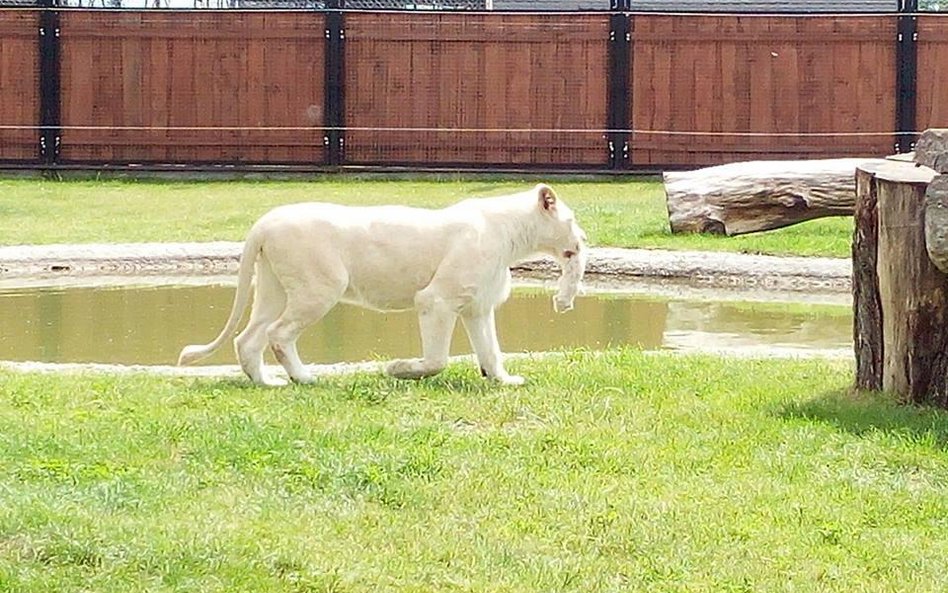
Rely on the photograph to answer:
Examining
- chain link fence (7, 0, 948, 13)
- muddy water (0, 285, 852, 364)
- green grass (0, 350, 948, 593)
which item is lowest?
muddy water (0, 285, 852, 364)

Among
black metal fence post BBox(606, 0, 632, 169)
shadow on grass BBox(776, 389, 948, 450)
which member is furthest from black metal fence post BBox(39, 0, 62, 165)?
shadow on grass BBox(776, 389, 948, 450)

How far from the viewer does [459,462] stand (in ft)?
19.0

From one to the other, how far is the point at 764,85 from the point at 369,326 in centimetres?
1173

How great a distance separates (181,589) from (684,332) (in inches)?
261

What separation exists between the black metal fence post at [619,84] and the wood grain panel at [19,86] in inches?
279

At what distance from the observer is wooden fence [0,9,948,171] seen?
2111 cm

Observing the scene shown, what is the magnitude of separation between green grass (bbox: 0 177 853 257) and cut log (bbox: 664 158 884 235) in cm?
18

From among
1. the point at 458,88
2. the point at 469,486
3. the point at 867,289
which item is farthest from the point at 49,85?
the point at 469,486

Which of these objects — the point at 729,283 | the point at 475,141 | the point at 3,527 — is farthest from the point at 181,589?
the point at 475,141

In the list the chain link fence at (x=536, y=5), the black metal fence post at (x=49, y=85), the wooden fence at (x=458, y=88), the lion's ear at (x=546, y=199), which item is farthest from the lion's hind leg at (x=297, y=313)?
the black metal fence post at (x=49, y=85)

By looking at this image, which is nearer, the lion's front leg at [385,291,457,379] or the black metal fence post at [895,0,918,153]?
the lion's front leg at [385,291,457,379]

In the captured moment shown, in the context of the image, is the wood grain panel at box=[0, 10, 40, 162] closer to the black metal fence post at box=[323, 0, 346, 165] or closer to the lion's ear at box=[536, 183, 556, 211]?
the black metal fence post at box=[323, 0, 346, 165]

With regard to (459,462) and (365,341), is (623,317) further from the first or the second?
(459,462)

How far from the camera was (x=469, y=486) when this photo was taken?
5.45 m
